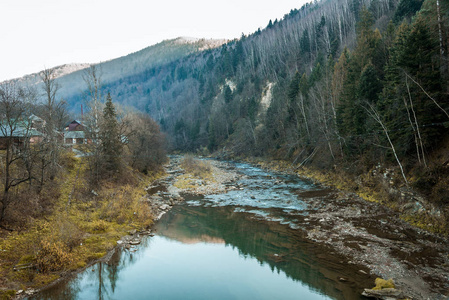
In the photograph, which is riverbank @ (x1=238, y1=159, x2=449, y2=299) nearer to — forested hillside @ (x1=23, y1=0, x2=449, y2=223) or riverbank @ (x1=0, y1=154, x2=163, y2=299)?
forested hillside @ (x1=23, y1=0, x2=449, y2=223)

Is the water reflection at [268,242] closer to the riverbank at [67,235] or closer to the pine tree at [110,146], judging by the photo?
the riverbank at [67,235]

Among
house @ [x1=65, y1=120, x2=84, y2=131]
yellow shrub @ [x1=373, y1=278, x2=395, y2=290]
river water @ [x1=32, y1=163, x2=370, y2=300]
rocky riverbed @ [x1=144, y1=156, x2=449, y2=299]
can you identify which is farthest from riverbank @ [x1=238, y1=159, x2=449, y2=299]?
house @ [x1=65, y1=120, x2=84, y2=131]

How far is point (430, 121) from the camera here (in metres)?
18.9

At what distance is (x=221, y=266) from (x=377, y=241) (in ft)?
28.9

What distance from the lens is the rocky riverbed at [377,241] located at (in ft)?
36.0

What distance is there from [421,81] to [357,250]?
13.7 meters

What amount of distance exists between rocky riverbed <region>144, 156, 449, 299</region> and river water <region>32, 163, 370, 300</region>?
1029 millimetres

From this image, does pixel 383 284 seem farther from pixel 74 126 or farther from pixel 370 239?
pixel 74 126

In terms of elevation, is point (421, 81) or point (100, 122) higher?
point (100, 122)

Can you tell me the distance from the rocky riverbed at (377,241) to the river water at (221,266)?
1.03 m

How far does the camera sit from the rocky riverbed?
1099cm

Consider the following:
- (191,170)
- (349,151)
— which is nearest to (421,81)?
Answer: (349,151)

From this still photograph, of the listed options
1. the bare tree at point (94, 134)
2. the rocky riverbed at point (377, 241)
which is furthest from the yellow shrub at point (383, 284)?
the bare tree at point (94, 134)

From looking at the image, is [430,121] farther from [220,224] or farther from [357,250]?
[220,224]
